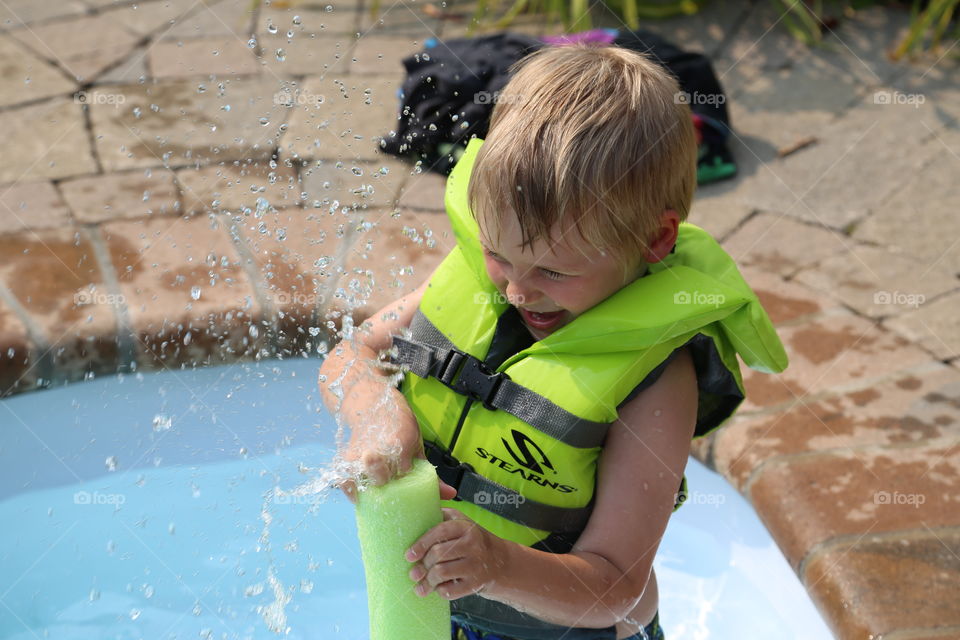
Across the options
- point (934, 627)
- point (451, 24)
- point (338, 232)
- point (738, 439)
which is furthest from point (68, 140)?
point (934, 627)

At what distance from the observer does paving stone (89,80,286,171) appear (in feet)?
14.8

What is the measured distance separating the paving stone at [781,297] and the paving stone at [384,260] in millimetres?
1132

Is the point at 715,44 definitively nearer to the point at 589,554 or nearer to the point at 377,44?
the point at 377,44

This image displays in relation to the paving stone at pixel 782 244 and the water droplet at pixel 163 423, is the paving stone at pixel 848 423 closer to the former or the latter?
the paving stone at pixel 782 244

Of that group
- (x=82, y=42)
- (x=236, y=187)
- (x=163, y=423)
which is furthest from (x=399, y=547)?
(x=82, y=42)

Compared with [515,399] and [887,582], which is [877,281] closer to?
[887,582]

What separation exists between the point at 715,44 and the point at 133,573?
3.90 m

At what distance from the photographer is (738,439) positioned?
320cm

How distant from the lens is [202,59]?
5207 mm

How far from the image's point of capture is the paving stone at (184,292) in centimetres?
363

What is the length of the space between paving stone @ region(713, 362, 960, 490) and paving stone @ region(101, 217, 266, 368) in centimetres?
166

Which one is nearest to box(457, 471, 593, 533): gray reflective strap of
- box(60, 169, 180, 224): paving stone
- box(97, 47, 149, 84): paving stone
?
box(60, 169, 180, 224): paving stone

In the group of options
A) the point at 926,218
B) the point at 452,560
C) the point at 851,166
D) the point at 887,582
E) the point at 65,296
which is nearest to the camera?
the point at 452,560

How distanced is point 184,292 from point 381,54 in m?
2.05
